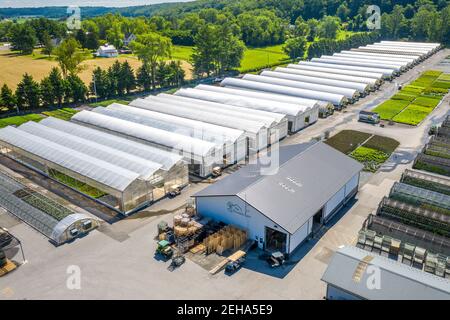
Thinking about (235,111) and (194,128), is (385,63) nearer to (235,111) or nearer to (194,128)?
(235,111)

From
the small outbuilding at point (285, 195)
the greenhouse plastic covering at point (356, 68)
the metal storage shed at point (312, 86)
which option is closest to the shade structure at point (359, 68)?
the greenhouse plastic covering at point (356, 68)

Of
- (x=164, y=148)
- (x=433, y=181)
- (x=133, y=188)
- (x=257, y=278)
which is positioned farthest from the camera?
(x=164, y=148)

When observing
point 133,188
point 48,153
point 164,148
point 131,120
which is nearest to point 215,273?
point 133,188

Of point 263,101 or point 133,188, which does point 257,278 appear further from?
point 263,101

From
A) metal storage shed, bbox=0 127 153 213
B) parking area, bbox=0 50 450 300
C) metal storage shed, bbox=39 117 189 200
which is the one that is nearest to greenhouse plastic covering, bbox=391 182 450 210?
parking area, bbox=0 50 450 300

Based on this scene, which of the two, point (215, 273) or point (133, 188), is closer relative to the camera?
point (215, 273)

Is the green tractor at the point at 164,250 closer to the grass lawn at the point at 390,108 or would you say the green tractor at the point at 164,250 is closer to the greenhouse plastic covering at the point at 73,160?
the greenhouse plastic covering at the point at 73,160

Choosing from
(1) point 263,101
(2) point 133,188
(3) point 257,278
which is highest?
(1) point 263,101
